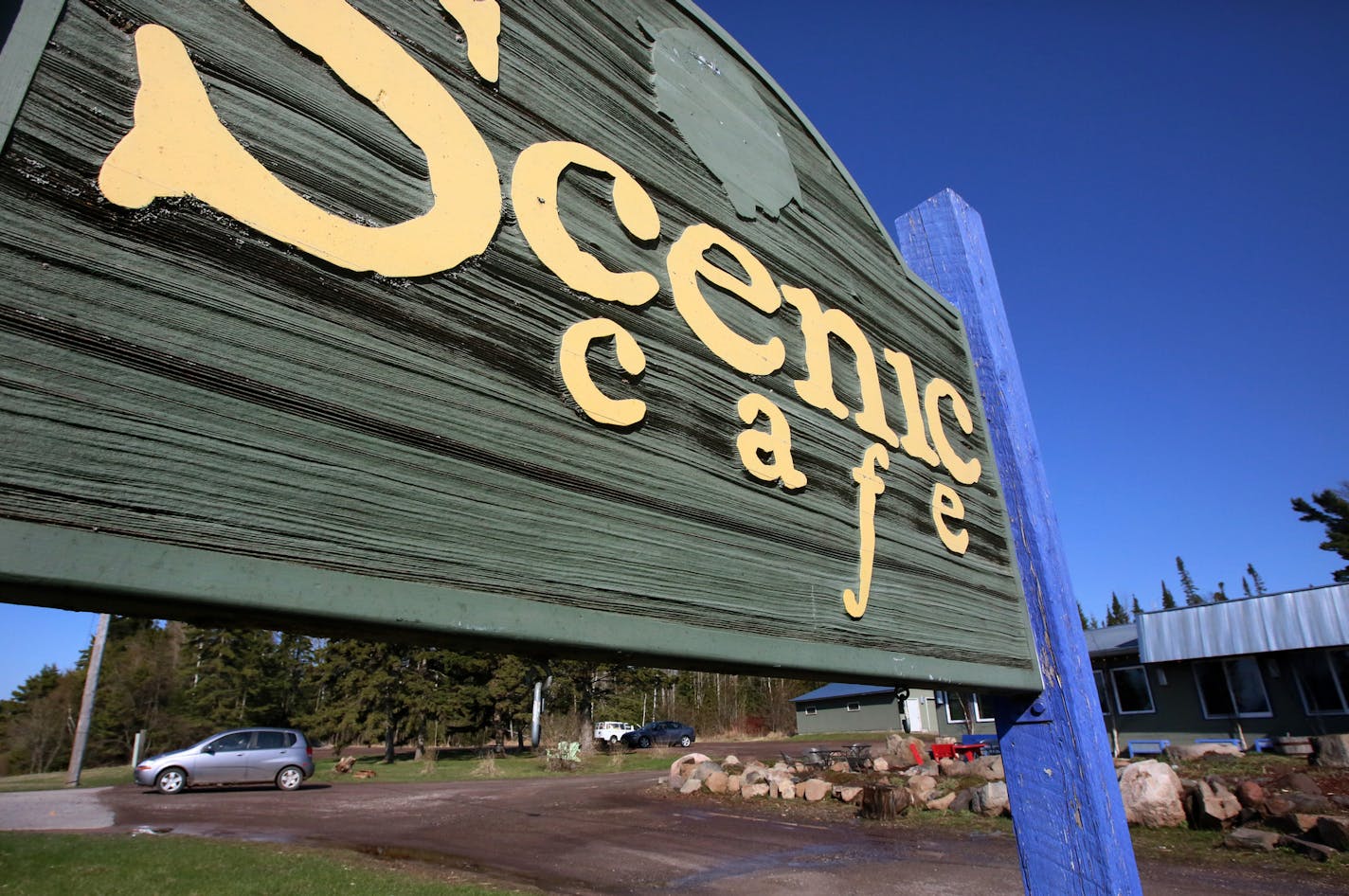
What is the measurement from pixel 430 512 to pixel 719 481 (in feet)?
1.75

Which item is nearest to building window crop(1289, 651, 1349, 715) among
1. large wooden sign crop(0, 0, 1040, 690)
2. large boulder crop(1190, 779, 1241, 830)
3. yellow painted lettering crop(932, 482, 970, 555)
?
large boulder crop(1190, 779, 1241, 830)

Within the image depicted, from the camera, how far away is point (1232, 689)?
1856cm

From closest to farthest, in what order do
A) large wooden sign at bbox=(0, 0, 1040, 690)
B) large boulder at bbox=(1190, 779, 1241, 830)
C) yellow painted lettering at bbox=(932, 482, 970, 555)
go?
large wooden sign at bbox=(0, 0, 1040, 690) < yellow painted lettering at bbox=(932, 482, 970, 555) < large boulder at bbox=(1190, 779, 1241, 830)

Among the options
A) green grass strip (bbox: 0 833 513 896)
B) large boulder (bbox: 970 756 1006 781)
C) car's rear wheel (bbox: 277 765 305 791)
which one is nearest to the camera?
green grass strip (bbox: 0 833 513 896)

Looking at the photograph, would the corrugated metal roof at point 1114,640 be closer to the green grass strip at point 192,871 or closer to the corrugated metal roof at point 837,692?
the corrugated metal roof at point 837,692

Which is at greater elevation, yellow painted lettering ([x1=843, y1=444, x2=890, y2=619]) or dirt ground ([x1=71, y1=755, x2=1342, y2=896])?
yellow painted lettering ([x1=843, y1=444, x2=890, y2=619])

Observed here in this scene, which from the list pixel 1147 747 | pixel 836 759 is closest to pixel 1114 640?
pixel 1147 747

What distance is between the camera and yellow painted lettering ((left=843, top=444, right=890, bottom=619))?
4.60ft

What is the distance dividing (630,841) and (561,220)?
9.94 m

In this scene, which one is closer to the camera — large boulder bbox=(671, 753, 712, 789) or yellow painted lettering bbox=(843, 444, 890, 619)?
yellow painted lettering bbox=(843, 444, 890, 619)

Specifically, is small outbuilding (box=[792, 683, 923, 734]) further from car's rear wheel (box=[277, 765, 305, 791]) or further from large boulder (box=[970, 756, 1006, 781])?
car's rear wheel (box=[277, 765, 305, 791])

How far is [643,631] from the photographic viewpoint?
0.97 metres

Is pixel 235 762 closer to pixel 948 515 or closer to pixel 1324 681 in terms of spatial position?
pixel 948 515

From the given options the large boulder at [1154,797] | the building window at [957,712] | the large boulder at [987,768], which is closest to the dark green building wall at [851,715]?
the building window at [957,712]
